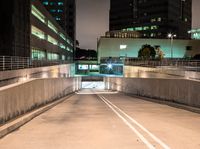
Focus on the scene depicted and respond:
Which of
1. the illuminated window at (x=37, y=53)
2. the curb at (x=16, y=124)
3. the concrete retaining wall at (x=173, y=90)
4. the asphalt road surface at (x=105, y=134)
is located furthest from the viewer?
the illuminated window at (x=37, y=53)

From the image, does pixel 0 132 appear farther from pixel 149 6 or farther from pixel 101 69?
pixel 149 6

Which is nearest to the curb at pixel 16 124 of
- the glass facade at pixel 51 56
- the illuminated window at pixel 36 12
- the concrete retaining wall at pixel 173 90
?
the concrete retaining wall at pixel 173 90

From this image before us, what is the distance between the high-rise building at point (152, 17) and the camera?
532 ft

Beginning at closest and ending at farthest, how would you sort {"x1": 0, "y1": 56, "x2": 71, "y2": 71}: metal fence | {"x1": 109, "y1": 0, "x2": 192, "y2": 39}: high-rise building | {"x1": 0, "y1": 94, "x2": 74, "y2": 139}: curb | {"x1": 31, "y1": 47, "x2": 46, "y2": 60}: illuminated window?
{"x1": 0, "y1": 94, "x2": 74, "y2": 139}: curb < {"x1": 0, "y1": 56, "x2": 71, "y2": 71}: metal fence < {"x1": 31, "y1": 47, "x2": 46, "y2": 60}: illuminated window < {"x1": 109, "y1": 0, "x2": 192, "y2": 39}: high-rise building

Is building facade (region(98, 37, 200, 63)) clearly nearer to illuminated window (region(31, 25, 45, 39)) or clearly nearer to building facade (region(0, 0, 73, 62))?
illuminated window (region(31, 25, 45, 39))

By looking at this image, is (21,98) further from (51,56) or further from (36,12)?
(51,56)

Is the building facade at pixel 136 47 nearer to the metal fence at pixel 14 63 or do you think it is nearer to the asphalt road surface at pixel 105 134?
the metal fence at pixel 14 63

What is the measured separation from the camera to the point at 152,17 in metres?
164

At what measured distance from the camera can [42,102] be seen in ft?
49.1

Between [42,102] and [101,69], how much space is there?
9834cm

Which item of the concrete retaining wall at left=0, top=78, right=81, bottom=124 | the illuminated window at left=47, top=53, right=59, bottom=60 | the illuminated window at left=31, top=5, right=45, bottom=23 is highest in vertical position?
the illuminated window at left=31, top=5, right=45, bottom=23

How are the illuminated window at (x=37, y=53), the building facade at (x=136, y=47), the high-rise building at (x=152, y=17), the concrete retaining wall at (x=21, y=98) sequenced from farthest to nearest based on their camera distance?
the high-rise building at (x=152, y=17), the building facade at (x=136, y=47), the illuminated window at (x=37, y=53), the concrete retaining wall at (x=21, y=98)

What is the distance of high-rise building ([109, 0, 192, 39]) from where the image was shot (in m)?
162

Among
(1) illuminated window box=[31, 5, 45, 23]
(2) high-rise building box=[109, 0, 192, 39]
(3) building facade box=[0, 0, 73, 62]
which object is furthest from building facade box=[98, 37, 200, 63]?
(3) building facade box=[0, 0, 73, 62]
